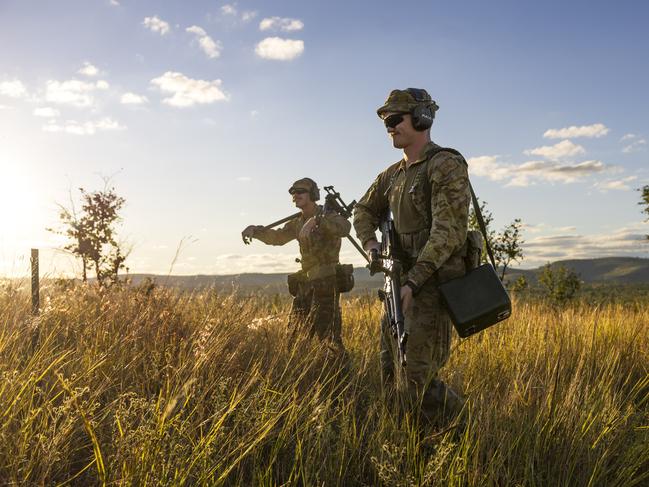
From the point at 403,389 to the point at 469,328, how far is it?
552 mm

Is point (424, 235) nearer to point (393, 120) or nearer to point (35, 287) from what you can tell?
point (393, 120)

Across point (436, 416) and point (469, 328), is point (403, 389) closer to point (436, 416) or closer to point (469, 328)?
point (436, 416)

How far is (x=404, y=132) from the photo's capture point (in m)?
3.79

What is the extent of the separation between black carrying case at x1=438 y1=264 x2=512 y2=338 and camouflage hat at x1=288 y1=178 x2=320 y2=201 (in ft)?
12.5

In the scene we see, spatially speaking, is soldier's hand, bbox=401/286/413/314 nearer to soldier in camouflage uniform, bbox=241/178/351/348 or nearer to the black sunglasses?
the black sunglasses

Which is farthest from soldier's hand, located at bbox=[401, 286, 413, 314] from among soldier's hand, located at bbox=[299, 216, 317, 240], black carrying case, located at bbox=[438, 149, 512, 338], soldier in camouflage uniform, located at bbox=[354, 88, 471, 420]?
soldier's hand, located at bbox=[299, 216, 317, 240]

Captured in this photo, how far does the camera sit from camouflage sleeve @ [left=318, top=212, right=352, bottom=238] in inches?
263

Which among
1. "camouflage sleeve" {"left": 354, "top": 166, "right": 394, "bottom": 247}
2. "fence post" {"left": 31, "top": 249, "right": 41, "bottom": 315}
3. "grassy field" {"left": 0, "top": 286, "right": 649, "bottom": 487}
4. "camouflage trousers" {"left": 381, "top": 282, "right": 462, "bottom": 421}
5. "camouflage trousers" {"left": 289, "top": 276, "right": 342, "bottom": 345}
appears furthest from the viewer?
"camouflage trousers" {"left": 289, "top": 276, "right": 342, "bottom": 345}

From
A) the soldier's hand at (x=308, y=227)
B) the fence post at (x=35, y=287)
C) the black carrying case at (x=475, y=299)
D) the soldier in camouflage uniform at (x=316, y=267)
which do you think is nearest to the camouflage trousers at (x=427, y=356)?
the black carrying case at (x=475, y=299)

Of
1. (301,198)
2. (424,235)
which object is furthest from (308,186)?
(424,235)

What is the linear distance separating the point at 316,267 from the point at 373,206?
8.95ft

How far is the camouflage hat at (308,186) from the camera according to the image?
7.09 meters

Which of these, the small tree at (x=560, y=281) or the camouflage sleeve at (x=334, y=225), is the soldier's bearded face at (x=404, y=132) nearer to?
the camouflage sleeve at (x=334, y=225)

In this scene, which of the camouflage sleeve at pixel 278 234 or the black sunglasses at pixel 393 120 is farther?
the camouflage sleeve at pixel 278 234
